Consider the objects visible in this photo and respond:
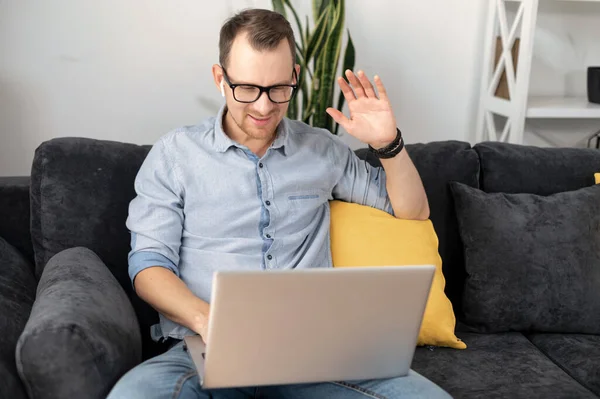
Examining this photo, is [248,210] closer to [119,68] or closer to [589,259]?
[589,259]

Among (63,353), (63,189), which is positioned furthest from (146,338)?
(63,353)

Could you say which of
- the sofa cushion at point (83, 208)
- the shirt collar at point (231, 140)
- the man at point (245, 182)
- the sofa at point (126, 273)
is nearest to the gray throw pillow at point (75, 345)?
the sofa at point (126, 273)

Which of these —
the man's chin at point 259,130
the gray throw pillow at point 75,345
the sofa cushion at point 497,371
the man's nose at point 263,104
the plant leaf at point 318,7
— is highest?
the plant leaf at point 318,7

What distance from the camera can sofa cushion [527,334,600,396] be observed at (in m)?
1.83

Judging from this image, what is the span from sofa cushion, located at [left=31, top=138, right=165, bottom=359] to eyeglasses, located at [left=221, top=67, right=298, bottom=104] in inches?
15.6

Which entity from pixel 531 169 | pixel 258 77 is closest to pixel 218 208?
pixel 258 77

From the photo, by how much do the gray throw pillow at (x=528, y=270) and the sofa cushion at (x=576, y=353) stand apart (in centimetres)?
3

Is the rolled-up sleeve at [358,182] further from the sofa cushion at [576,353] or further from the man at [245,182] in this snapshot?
the sofa cushion at [576,353]

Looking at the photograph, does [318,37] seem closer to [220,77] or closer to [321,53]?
[321,53]

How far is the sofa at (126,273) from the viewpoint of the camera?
1462 mm

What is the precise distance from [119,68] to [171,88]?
0.19 meters

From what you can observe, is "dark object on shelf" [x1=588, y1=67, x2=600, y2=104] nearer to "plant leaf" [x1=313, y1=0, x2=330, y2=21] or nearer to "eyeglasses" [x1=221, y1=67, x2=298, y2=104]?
"plant leaf" [x1=313, y1=0, x2=330, y2=21]

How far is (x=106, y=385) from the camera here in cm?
141

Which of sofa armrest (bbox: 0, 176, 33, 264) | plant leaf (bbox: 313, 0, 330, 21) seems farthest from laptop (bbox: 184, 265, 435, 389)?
plant leaf (bbox: 313, 0, 330, 21)
